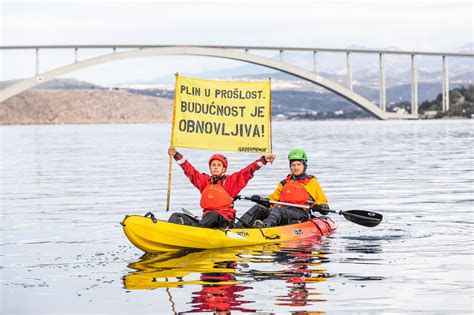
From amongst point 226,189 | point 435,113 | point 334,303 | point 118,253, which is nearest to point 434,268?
point 334,303

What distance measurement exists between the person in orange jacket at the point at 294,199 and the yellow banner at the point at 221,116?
0.61 m

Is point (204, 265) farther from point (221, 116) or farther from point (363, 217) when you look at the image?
point (363, 217)

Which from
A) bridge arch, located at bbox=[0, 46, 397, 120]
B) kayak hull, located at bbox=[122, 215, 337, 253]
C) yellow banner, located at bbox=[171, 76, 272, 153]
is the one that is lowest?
kayak hull, located at bbox=[122, 215, 337, 253]

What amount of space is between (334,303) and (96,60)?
90591 mm

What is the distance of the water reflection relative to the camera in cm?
1012

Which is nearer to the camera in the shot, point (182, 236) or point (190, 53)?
point (182, 236)

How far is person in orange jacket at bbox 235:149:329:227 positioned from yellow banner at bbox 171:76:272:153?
612 mm

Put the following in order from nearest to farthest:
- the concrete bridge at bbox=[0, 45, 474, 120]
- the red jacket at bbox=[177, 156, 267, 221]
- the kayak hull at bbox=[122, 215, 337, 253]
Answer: the kayak hull at bbox=[122, 215, 337, 253]
the red jacket at bbox=[177, 156, 267, 221]
the concrete bridge at bbox=[0, 45, 474, 120]

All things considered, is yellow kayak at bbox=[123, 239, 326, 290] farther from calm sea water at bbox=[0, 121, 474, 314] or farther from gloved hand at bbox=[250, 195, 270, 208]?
gloved hand at bbox=[250, 195, 270, 208]

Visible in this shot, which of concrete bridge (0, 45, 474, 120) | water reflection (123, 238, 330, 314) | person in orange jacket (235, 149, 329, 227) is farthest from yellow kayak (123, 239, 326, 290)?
concrete bridge (0, 45, 474, 120)

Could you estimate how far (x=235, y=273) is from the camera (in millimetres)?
11945

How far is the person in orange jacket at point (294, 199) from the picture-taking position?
51.2 ft

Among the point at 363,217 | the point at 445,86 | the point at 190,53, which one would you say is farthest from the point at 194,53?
the point at 363,217

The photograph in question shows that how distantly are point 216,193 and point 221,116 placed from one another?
63.1 inches
